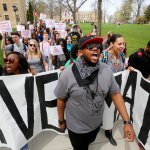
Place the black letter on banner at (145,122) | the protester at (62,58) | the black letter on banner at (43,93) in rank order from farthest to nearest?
the protester at (62,58), the black letter on banner at (43,93), the black letter on banner at (145,122)

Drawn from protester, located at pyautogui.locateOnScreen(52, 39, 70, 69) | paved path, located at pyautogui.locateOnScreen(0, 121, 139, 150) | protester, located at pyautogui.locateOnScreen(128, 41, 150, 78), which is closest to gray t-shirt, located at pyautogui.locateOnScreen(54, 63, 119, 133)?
paved path, located at pyautogui.locateOnScreen(0, 121, 139, 150)

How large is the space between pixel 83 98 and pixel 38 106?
1.42 metres

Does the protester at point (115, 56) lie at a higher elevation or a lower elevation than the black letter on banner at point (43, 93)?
higher

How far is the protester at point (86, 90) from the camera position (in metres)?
2.19

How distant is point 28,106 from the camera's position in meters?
3.34

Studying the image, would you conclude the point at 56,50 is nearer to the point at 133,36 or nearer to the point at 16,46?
the point at 16,46

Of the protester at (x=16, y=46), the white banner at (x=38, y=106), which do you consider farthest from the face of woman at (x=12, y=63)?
the protester at (x=16, y=46)

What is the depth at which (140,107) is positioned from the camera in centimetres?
342

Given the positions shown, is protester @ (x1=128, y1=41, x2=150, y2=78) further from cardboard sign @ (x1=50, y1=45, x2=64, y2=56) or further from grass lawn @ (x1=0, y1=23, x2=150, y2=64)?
grass lawn @ (x1=0, y1=23, x2=150, y2=64)

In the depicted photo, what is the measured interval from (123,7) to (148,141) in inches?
3809

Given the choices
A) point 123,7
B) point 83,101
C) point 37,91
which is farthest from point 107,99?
point 123,7

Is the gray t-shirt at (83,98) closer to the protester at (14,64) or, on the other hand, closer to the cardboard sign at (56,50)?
the protester at (14,64)

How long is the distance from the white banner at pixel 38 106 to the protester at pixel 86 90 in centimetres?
100

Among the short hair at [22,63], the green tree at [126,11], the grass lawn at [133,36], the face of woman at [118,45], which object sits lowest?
the grass lawn at [133,36]
